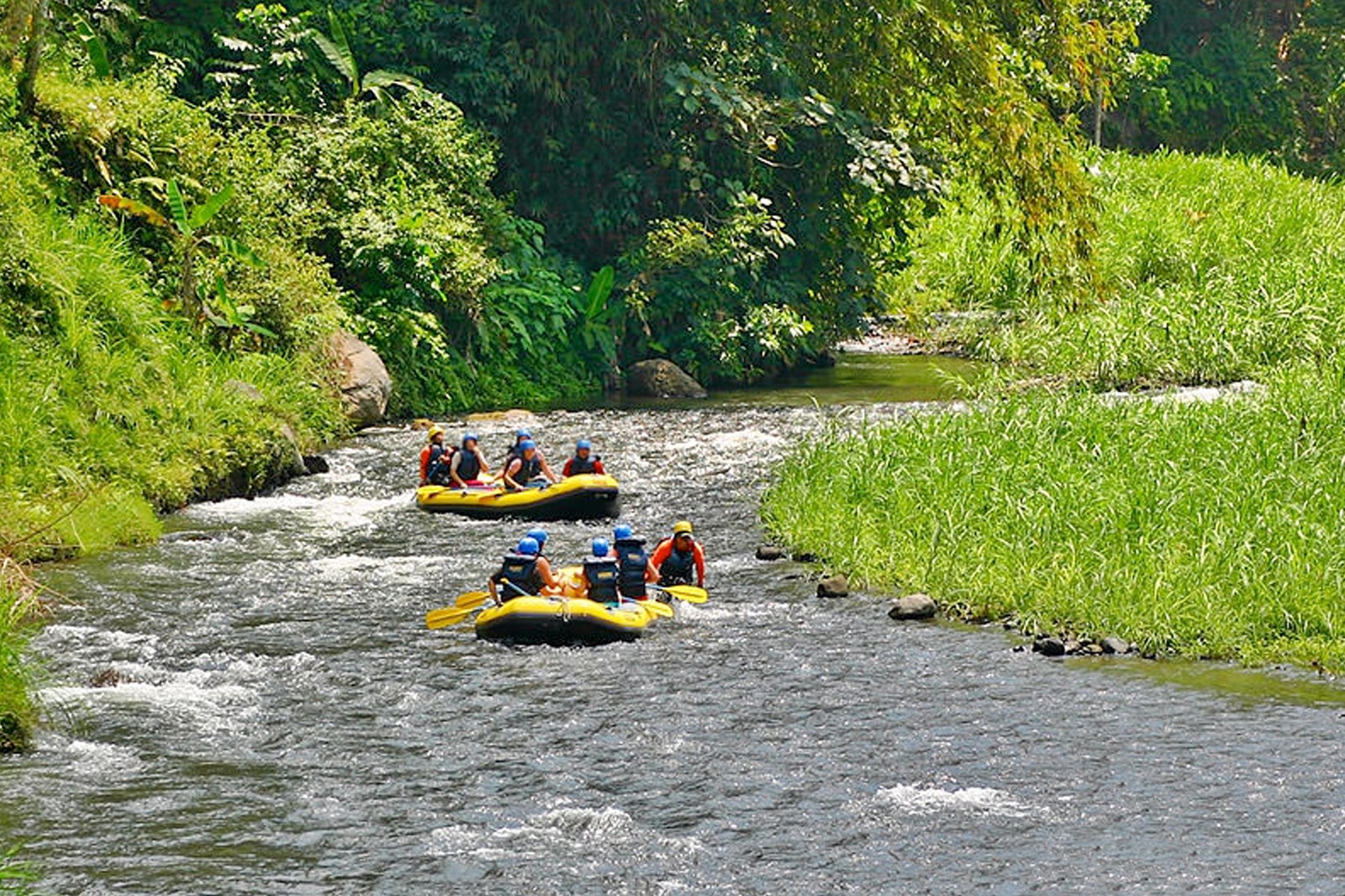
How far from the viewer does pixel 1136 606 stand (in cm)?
1231

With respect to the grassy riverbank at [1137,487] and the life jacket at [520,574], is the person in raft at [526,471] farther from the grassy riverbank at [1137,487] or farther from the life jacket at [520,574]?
the life jacket at [520,574]

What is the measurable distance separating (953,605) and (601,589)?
2415mm

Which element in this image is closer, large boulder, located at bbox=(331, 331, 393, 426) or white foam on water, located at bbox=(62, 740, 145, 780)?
white foam on water, located at bbox=(62, 740, 145, 780)

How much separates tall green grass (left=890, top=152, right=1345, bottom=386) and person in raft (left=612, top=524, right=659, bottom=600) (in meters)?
9.69

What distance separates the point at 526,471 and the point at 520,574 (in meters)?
4.77

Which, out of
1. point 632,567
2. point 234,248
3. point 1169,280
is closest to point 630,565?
point 632,567

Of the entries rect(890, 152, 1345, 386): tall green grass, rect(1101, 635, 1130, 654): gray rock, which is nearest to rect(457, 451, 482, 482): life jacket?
rect(1101, 635, 1130, 654): gray rock

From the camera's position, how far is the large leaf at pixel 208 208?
1975 centimetres

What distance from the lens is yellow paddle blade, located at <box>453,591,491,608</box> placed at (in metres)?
13.2

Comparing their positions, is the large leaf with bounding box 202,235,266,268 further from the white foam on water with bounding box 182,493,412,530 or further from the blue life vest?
the blue life vest

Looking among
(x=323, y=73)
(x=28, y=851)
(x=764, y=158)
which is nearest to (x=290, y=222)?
(x=323, y=73)

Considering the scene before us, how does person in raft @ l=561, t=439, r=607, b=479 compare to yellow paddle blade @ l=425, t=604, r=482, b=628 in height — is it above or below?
above

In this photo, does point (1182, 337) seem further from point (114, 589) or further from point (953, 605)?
point (114, 589)

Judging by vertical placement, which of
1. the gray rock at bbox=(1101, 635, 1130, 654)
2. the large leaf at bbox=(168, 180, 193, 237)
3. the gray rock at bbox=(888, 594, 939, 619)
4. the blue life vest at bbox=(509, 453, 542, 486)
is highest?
the large leaf at bbox=(168, 180, 193, 237)
